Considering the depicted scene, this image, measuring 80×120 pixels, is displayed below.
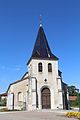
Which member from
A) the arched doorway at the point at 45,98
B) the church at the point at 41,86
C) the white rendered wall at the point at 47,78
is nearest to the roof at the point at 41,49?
the church at the point at 41,86

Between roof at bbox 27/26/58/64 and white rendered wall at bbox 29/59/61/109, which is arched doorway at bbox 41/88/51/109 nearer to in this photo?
white rendered wall at bbox 29/59/61/109

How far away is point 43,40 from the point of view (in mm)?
44469

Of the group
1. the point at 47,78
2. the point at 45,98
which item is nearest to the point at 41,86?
the point at 47,78

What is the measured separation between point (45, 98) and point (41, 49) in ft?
30.7

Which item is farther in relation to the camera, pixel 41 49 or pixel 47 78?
pixel 41 49

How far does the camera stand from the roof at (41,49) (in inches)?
1677

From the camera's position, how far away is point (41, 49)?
143 feet

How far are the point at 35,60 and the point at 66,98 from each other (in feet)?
31.8

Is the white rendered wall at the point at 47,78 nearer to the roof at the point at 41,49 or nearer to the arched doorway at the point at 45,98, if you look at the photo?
the arched doorway at the point at 45,98

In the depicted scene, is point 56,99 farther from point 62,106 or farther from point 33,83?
point 33,83

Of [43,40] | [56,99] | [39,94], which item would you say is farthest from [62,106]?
[43,40]

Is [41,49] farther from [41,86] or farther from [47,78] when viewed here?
[41,86]

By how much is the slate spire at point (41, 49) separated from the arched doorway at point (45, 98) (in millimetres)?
6187

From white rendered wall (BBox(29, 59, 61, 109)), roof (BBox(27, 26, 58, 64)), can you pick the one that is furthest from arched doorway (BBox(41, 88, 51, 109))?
roof (BBox(27, 26, 58, 64))
